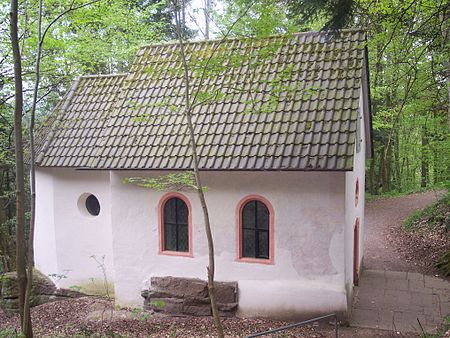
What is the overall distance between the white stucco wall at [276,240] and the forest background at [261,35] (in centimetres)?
189

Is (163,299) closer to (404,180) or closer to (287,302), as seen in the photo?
(287,302)

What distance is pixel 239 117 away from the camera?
937 cm

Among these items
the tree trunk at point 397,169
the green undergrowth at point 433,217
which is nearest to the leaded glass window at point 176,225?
the green undergrowth at point 433,217

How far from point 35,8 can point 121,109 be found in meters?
3.01

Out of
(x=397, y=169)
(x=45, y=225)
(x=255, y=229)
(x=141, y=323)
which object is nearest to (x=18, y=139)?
(x=255, y=229)

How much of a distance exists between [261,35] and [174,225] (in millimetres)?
5236

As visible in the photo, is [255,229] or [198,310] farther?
[198,310]

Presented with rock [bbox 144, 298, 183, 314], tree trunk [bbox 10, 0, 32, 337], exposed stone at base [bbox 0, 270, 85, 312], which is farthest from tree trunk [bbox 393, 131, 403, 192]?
tree trunk [bbox 10, 0, 32, 337]

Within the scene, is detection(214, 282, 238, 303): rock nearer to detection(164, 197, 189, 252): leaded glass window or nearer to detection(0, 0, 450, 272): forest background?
detection(164, 197, 189, 252): leaded glass window

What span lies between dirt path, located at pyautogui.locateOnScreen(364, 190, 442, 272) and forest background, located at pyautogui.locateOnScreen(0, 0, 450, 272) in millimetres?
2467

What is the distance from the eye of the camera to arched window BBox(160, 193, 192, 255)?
9.69 m

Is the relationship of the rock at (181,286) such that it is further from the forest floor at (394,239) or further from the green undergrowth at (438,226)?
the green undergrowth at (438,226)

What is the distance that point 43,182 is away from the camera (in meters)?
12.0

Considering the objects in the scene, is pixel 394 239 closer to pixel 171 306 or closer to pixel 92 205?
pixel 171 306
